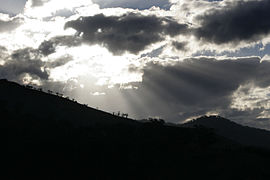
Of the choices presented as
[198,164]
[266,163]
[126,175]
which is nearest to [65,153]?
[126,175]

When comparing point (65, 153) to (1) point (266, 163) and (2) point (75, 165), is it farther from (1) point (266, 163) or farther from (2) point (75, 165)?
(1) point (266, 163)

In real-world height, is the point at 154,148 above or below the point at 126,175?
above

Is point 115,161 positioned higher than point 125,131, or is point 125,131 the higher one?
point 125,131

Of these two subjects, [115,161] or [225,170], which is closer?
[225,170]

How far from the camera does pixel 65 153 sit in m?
84.1

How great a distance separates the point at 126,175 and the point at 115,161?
26.2ft

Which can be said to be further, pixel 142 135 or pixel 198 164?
pixel 142 135

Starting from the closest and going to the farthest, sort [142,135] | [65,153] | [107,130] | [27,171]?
1. [27,171]
2. [65,153]
3. [142,135]
4. [107,130]

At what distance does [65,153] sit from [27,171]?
14544 millimetres

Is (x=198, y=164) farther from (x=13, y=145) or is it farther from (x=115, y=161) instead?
(x=13, y=145)

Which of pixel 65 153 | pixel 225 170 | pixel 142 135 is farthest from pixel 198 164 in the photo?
pixel 65 153

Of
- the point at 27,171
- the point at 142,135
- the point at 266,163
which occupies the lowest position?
the point at 27,171

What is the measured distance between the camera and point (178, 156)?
88.4 meters

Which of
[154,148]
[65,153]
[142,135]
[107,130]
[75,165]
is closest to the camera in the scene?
[75,165]
